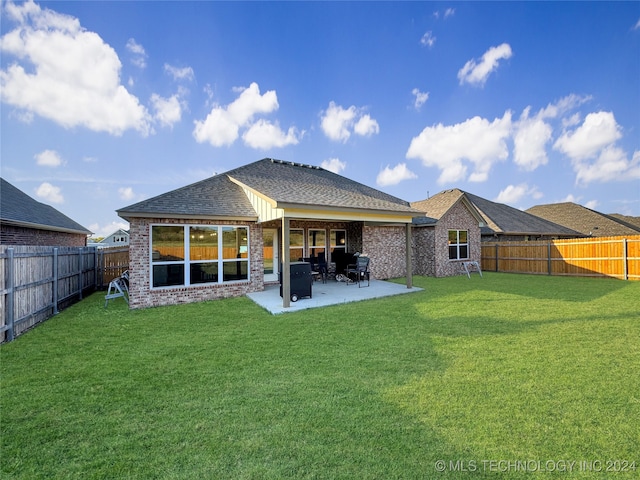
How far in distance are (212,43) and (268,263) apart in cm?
931

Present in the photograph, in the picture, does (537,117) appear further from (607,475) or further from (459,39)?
(607,475)

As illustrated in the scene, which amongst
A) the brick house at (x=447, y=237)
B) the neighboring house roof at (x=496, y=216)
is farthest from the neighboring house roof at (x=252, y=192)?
the neighboring house roof at (x=496, y=216)

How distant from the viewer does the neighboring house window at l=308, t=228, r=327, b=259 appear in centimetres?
→ 1234

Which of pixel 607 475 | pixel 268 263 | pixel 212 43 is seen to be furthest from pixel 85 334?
pixel 212 43

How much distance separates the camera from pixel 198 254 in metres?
8.77

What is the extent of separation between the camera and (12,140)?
11.6m

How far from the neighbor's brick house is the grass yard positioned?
2409 millimetres

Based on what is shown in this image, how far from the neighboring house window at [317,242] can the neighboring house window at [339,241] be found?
43 cm

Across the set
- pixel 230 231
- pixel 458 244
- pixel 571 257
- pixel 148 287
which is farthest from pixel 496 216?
pixel 148 287

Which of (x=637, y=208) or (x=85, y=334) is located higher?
(x=637, y=208)

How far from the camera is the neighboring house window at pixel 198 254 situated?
8.28 m

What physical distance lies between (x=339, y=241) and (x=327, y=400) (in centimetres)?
1016

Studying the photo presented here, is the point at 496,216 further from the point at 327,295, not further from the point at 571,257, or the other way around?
the point at 327,295

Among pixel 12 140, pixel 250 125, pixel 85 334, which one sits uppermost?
pixel 250 125
